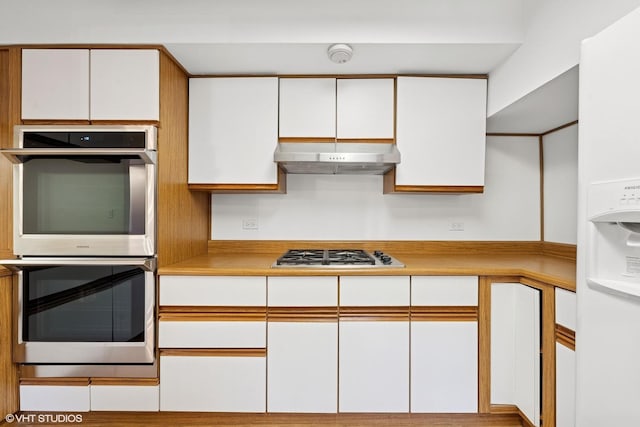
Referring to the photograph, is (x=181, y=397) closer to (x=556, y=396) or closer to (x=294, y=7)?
(x=556, y=396)

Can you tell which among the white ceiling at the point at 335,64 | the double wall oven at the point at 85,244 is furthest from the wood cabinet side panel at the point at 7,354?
the white ceiling at the point at 335,64

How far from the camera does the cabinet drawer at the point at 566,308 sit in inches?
55.1

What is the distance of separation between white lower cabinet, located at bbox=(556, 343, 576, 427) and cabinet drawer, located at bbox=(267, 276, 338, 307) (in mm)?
1047

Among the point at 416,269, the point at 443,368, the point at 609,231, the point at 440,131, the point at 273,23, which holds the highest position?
the point at 273,23

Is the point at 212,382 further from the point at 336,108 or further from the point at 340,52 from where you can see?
the point at 340,52

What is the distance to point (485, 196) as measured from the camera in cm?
253

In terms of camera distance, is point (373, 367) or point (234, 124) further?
point (234, 124)

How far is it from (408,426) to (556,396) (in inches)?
29.5

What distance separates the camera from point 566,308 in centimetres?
145

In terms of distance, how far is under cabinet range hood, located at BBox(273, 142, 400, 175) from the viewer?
6.56 ft

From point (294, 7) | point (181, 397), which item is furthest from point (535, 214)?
point (181, 397)

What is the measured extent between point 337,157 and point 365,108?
43cm

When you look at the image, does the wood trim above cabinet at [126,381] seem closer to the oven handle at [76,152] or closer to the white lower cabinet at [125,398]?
the white lower cabinet at [125,398]

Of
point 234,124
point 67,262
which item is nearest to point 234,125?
point 234,124
